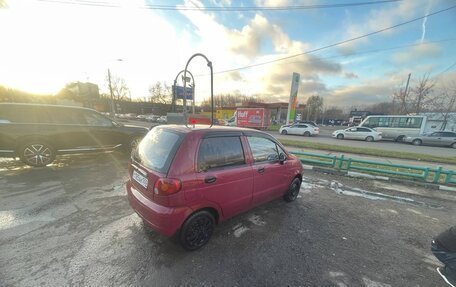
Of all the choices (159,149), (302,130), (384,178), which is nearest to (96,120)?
(159,149)

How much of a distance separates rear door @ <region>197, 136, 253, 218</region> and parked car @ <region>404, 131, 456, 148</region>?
23353 mm

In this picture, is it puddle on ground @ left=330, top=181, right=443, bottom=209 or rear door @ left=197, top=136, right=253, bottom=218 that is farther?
puddle on ground @ left=330, top=181, right=443, bottom=209

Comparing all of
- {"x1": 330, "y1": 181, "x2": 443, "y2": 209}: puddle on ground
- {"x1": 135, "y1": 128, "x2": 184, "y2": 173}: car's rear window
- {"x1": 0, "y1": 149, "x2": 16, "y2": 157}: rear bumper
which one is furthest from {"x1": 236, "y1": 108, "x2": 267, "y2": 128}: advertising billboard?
{"x1": 135, "y1": 128, "x2": 184, "y2": 173}: car's rear window

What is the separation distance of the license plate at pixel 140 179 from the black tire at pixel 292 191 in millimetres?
3034

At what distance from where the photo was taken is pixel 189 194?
2.39 meters

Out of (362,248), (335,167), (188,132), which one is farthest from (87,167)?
(335,167)

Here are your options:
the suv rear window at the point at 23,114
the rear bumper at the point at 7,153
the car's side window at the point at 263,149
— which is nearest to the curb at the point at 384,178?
the car's side window at the point at 263,149

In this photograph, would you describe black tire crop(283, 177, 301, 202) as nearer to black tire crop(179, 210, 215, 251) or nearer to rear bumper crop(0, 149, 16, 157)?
black tire crop(179, 210, 215, 251)

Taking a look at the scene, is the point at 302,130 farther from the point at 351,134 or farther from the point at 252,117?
the point at 252,117

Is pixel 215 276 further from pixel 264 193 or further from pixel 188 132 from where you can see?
pixel 188 132

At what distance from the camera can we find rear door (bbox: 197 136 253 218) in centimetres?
255

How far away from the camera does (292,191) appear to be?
4.32m

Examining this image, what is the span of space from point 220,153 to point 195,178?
0.56 m

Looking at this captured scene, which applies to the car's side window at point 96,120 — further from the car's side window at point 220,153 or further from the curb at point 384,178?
the curb at point 384,178
